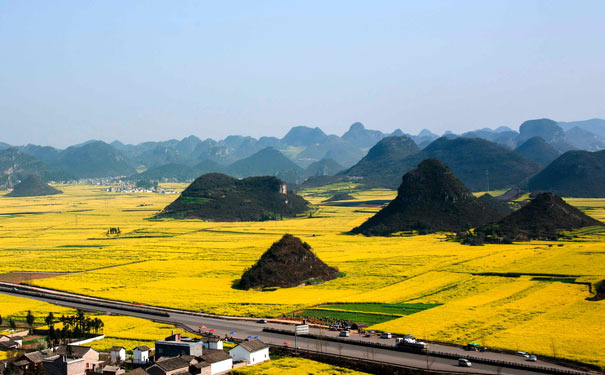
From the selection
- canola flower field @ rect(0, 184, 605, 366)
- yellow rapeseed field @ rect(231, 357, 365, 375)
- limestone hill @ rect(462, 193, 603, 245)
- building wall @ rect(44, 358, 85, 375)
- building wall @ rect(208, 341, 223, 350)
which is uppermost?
limestone hill @ rect(462, 193, 603, 245)

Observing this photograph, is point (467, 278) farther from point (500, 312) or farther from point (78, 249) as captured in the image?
point (78, 249)

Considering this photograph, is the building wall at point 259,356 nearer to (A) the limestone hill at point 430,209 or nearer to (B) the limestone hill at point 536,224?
(B) the limestone hill at point 536,224

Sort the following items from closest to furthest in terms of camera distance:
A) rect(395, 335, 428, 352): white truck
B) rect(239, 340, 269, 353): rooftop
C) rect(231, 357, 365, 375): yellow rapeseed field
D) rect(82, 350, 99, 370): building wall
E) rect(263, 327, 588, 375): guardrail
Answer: rect(263, 327, 588, 375): guardrail, rect(231, 357, 365, 375): yellow rapeseed field, rect(82, 350, 99, 370): building wall, rect(395, 335, 428, 352): white truck, rect(239, 340, 269, 353): rooftop

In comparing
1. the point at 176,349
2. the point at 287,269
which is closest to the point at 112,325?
the point at 176,349

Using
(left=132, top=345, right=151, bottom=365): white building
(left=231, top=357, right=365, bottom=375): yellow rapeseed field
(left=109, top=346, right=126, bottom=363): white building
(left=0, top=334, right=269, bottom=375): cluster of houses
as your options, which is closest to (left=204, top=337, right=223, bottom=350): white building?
(left=0, top=334, right=269, bottom=375): cluster of houses

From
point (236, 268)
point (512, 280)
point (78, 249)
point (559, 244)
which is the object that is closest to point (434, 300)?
point (512, 280)

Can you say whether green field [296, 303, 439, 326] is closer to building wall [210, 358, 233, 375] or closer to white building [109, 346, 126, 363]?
building wall [210, 358, 233, 375]

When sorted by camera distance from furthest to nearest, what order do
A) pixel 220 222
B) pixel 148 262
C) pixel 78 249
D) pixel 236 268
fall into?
pixel 220 222, pixel 78 249, pixel 148 262, pixel 236 268

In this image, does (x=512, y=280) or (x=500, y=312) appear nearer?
(x=500, y=312)
